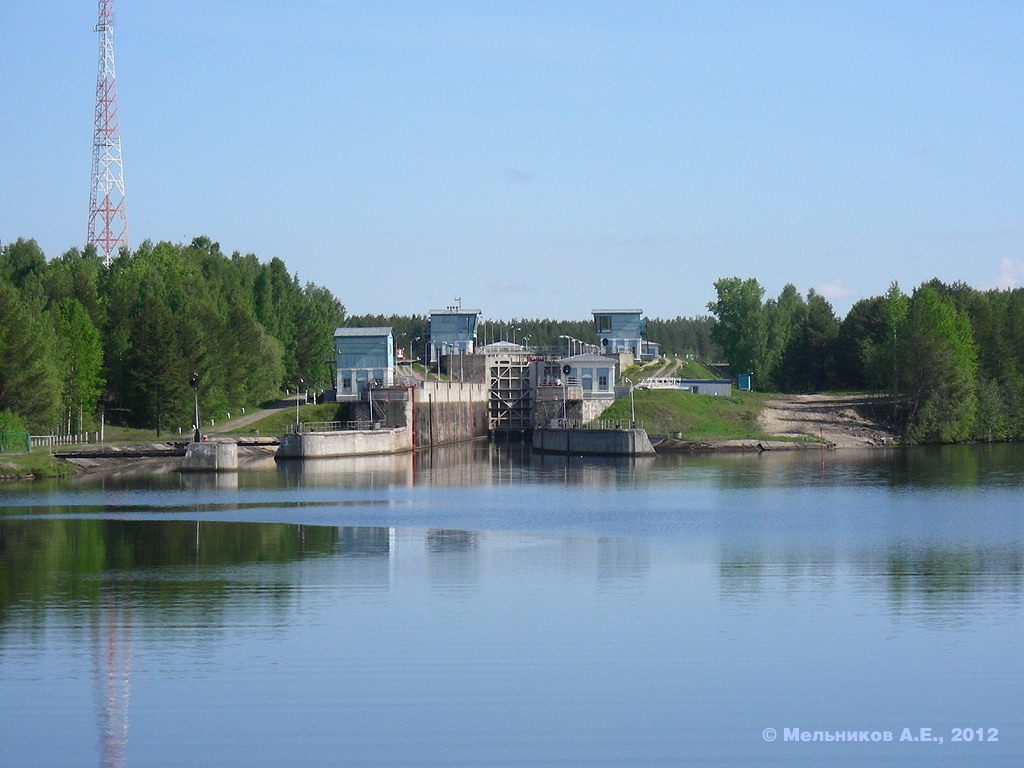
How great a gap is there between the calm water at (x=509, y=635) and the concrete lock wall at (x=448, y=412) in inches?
1800

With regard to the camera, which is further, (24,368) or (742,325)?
(742,325)

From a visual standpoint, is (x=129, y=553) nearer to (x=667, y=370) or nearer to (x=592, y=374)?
(x=592, y=374)

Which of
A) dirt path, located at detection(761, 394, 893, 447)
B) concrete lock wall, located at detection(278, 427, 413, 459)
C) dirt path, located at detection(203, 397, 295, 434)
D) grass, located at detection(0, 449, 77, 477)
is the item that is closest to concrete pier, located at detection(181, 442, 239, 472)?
grass, located at detection(0, 449, 77, 477)

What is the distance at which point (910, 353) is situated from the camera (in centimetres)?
10825

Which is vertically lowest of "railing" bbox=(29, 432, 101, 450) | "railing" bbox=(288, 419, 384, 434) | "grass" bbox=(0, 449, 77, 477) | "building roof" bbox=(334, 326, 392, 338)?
"grass" bbox=(0, 449, 77, 477)

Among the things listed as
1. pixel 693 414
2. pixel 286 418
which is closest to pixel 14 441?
pixel 286 418

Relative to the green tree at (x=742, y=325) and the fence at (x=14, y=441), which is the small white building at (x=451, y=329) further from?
the fence at (x=14, y=441)

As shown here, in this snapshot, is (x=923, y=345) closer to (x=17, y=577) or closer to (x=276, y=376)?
(x=276, y=376)

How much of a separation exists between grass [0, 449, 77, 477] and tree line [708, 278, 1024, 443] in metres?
67.0

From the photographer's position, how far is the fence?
71.2 m

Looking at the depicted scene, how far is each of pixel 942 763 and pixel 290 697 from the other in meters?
11.6

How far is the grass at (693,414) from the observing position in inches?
4011

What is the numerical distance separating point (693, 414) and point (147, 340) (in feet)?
140

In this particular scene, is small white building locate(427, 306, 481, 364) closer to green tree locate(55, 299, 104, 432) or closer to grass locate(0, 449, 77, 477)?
green tree locate(55, 299, 104, 432)
